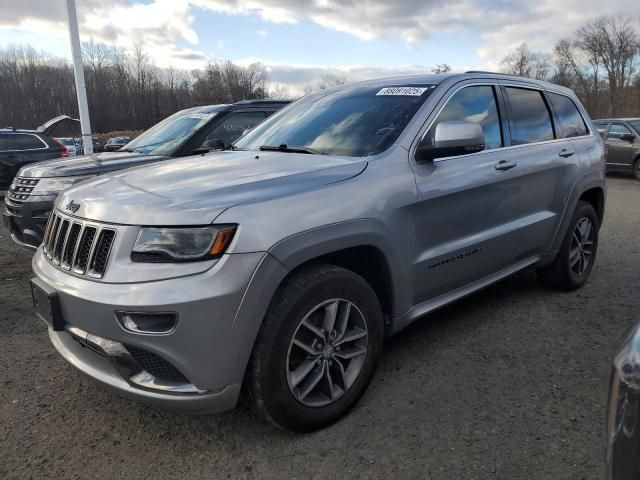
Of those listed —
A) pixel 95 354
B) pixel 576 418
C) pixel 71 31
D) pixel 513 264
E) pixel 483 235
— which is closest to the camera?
pixel 95 354

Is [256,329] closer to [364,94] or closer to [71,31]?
[364,94]

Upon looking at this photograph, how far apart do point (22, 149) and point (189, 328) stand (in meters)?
10.9

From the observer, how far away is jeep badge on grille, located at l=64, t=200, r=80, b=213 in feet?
8.22

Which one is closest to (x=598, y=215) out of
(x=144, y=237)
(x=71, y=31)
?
(x=144, y=237)

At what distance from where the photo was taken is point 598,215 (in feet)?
15.7

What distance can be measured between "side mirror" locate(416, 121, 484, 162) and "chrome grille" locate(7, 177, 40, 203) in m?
4.07

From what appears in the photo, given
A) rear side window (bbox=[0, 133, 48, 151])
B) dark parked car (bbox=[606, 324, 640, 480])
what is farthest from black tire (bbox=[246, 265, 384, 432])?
rear side window (bbox=[0, 133, 48, 151])

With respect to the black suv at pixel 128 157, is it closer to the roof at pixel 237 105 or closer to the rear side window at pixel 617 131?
the roof at pixel 237 105

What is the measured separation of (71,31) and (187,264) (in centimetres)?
1289

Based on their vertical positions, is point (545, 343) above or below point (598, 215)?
below

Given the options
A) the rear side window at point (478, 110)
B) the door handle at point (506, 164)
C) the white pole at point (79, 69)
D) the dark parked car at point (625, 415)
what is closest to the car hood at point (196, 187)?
the rear side window at point (478, 110)

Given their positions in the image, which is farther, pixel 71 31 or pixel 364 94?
pixel 71 31

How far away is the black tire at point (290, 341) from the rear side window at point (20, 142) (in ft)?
35.9

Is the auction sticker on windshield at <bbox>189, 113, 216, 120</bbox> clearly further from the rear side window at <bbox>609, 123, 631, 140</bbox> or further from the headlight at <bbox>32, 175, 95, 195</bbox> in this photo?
the rear side window at <bbox>609, 123, 631, 140</bbox>
